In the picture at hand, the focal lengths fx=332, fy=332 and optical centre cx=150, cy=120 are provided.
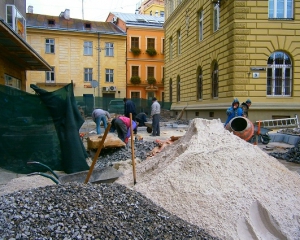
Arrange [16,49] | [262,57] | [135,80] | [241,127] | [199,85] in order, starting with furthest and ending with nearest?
[135,80], [199,85], [262,57], [16,49], [241,127]

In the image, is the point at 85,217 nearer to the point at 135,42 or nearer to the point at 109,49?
the point at 109,49

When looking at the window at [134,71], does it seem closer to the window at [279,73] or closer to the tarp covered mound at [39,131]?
the window at [279,73]

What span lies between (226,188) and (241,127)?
585 cm

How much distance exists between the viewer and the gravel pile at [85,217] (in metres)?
3.09

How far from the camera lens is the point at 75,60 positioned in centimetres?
3800

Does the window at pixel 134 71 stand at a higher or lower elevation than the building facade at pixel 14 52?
higher

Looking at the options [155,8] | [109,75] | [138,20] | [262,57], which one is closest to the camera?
[262,57]

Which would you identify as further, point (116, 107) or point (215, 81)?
point (116, 107)

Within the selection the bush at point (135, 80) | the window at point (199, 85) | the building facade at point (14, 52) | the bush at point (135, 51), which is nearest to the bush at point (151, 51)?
the bush at point (135, 51)

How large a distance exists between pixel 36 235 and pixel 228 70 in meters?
14.7

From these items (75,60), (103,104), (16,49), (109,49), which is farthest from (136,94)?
(16,49)

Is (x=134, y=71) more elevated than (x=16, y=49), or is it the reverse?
(x=134, y=71)

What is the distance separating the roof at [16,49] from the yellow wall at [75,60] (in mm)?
20541

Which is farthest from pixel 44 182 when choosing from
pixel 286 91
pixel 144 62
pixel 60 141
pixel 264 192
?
pixel 144 62
